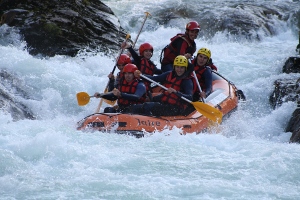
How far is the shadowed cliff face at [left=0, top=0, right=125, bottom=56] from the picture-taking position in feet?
40.2

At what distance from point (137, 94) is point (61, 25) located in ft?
15.7

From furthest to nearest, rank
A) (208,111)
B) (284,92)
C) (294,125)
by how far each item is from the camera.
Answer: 1. (284,92)
2. (294,125)
3. (208,111)

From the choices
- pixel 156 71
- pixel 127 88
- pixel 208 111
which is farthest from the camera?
pixel 156 71

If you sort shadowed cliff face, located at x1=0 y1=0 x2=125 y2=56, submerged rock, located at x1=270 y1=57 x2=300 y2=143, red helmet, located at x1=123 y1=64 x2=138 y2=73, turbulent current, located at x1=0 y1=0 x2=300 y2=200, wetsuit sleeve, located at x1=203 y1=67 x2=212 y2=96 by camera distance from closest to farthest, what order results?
turbulent current, located at x1=0 y1=0 x2=300 y2=200 < red helmet, located at x1=123 y1=64 x2=138 y2=73 < submerged rock, located at x1=270 y1=57 x2=300 y2=143 < wetsuit sleeve, located at x1=203 y1=67 x2=212 y2=96 < shadowed cliff face, located at x1=0 y1=0 x2=125 y2=56

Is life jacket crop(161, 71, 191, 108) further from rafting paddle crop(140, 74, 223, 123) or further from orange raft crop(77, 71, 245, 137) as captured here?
orange raft crop(77, 71, 245, 137)

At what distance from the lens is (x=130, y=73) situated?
861 cm

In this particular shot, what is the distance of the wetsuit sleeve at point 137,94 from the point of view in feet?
27.8

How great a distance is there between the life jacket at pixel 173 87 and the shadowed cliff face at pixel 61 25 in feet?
13.1

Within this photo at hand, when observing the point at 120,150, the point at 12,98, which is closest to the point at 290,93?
the point at 120,150

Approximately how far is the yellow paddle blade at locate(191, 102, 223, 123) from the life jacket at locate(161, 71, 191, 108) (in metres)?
0.30

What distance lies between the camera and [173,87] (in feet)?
28.6

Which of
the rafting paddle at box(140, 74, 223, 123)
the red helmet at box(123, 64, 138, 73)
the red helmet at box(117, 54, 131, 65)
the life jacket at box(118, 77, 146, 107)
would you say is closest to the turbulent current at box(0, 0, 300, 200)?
the rafting paddle at box(140, 74, 223, 123)

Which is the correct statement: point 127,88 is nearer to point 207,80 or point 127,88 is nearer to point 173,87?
point 173,87

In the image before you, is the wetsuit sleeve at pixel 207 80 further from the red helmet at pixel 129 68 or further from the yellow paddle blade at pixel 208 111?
the red helmet at pixel 129 68
